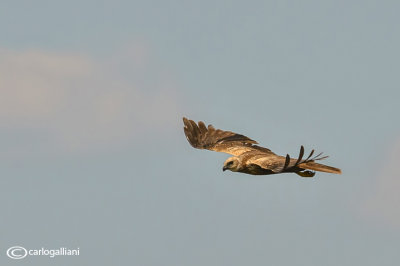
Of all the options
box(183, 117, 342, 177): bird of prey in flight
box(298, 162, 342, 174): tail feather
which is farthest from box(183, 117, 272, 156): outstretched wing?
box(298, 162, 342, 174): tail feather

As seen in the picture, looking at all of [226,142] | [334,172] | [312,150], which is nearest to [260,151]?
[226,142]

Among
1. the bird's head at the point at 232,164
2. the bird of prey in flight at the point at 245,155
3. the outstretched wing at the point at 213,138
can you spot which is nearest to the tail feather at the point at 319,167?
the bird of prey in flight at the point at 245,155

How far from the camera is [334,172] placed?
23.4 metres

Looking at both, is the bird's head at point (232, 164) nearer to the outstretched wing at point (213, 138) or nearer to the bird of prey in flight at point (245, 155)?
the bird of prey in flight at point (245, 155)

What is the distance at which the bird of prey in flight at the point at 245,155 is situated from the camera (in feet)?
76.7

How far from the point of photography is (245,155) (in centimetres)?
2553

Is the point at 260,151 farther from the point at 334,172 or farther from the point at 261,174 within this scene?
the point at 334,172

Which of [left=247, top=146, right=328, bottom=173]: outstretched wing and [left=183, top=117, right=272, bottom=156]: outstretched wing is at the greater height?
[left=183, top=117, right=272, bottom=156]: outstretched wing

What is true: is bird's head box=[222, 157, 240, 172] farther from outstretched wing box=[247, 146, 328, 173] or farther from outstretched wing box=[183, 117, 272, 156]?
outstretched wing box=[183, 117, 272, 156]

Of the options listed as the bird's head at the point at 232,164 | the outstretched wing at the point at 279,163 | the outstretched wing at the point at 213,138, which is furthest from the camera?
the outstretched wing at the point at 213,138

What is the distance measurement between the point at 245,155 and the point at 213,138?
Answer: 3715 millimetres

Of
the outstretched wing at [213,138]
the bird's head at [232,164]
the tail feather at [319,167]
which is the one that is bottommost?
the tail feather at [319,167]

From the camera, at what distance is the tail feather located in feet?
76.8

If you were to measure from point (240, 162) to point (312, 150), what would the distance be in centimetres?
436
